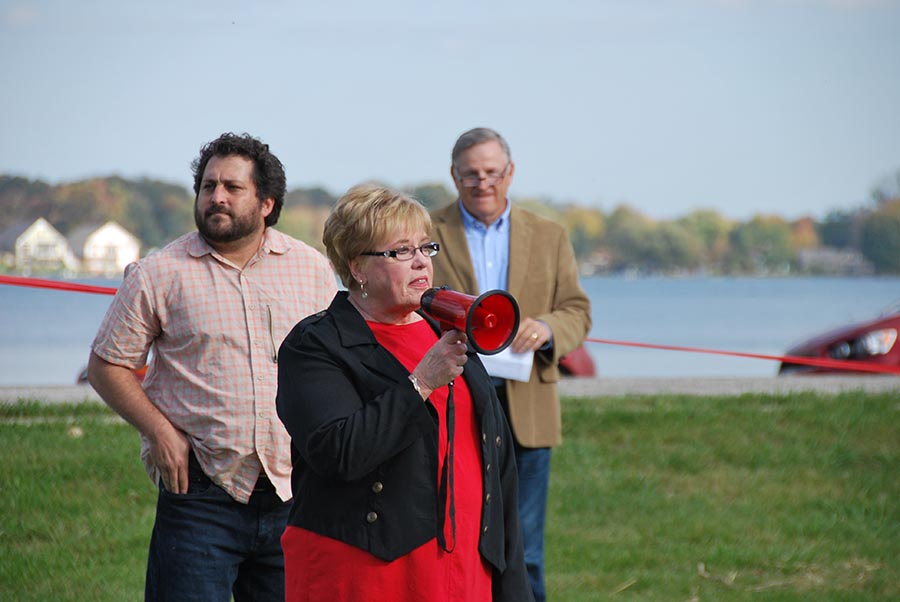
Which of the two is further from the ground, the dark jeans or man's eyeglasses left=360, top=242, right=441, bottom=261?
man's eyeglasses left=360, top=242, right=441, bottom=261

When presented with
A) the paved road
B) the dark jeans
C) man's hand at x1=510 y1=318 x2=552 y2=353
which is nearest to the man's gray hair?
man's hand at x1=510 y1=318 x2=552 y2=353

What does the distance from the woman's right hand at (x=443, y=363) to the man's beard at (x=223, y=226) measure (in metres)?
1.28

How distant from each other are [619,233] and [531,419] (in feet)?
132

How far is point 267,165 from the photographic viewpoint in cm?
415

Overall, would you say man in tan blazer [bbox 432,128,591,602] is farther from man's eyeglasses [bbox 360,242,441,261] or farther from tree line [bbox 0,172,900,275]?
tree line [bbox 0,172,900,275]

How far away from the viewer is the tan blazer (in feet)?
17.5

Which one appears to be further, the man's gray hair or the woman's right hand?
the man's gray hair

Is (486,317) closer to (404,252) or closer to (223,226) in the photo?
(404,252)

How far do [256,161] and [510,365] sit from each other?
5.51 ft

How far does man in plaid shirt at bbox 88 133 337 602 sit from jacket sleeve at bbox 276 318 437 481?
33.2 inches

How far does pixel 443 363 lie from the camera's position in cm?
294

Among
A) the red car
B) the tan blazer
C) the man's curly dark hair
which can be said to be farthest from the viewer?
the red car

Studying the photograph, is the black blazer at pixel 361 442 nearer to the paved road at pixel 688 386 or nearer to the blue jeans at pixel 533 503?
the blue jeans at pixel 533 503

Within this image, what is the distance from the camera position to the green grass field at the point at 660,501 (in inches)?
254
